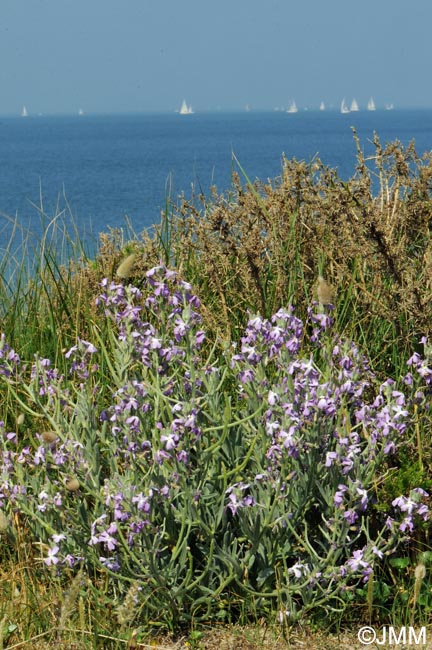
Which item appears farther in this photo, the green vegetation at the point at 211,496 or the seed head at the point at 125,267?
the seed head at the point at 125,267

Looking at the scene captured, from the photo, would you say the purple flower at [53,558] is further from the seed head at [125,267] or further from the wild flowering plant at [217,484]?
the seed head at [125,267]

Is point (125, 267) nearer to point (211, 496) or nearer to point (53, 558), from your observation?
point (211, 496)

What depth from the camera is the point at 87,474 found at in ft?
9.75

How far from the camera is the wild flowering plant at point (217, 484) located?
111 inches

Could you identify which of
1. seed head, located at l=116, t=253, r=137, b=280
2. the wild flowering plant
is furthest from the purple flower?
seed head, located at l=116, t=253, r=137, b=280

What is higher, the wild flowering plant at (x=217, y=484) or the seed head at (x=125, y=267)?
the seed head at (x=125, y=267)

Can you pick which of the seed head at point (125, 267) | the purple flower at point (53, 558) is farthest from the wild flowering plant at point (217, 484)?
the seed head at point (125, 267)

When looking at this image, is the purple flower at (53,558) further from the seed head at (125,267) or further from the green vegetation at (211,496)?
the seed head at (125,267)

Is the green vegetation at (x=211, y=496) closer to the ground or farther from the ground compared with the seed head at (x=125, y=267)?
closer to the ground

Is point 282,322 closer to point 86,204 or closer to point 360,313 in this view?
point 360,313

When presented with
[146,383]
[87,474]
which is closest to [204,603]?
[87,474]

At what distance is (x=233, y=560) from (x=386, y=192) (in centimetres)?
282

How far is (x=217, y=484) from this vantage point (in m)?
3.06

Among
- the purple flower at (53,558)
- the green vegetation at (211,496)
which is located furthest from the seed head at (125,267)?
the purple flower at (53,558)
